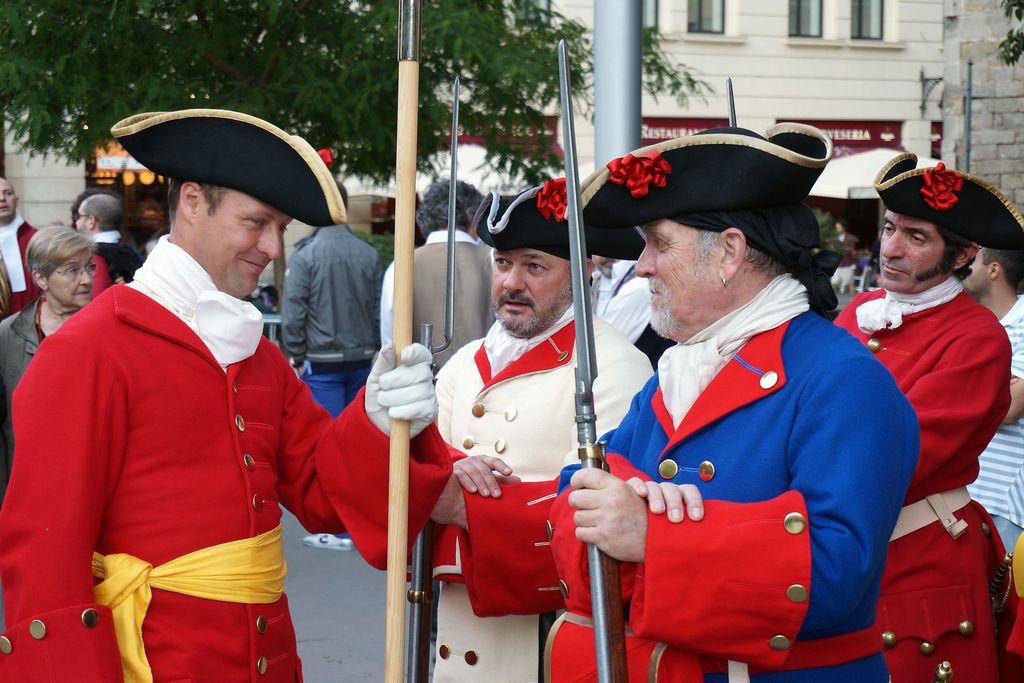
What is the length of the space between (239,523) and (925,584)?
1.76 meters

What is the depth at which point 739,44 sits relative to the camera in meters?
23.6

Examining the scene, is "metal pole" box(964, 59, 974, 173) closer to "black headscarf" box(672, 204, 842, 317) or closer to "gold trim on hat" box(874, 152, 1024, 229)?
"gold trim on hat" box(874, 152, 1024, 229)

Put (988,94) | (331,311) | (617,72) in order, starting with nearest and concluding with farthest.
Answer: (617,72) < (331,311) < (988,94)

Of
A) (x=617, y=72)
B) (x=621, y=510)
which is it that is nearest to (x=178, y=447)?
(x=621, y=510)

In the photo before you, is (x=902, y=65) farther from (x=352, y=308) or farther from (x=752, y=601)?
(x=752, y=601)

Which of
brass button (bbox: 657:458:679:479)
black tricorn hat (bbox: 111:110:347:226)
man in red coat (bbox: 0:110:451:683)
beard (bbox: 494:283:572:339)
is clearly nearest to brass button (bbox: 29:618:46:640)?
man in red coat (bbox: 0:110:451:683)

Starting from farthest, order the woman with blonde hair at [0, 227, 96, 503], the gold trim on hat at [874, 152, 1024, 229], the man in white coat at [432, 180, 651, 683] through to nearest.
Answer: the woman with blonde hair at [0, 227, 96, 503] → the gold trim on hat at [874, 152, 1024, 229] → the man in white coat at [432, 180, 651, 683]

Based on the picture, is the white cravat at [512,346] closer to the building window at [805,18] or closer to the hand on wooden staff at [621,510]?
the hand on wooden staff at [621,510]

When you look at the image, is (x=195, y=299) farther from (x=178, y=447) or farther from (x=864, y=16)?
(x=864, y=16)

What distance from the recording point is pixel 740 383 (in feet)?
8.13

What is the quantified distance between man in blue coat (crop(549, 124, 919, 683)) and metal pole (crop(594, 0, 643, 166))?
3256 mm

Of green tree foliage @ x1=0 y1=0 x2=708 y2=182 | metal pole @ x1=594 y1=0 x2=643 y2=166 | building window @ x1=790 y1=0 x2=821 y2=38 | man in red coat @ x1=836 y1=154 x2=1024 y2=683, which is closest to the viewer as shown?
man in red coat @ x1=836 y1=154 x2=1024 y2=683

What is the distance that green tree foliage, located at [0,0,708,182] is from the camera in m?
8.64

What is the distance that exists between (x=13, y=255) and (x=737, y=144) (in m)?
5.44
